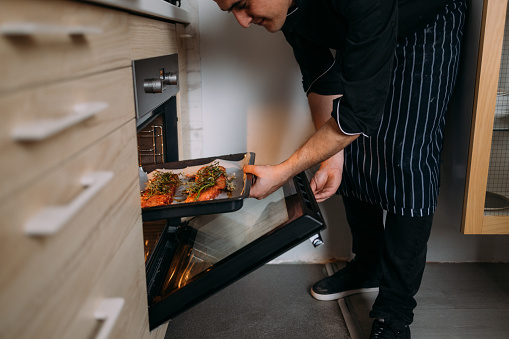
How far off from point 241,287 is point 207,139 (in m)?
0.64

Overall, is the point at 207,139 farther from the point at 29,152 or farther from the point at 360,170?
the point at 29,152

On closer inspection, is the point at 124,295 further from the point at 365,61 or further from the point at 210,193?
the point at 365,61

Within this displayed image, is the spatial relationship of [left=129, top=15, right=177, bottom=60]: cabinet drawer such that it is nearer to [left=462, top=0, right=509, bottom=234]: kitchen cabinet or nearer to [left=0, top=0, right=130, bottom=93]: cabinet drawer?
[left=0, top=0, right=130, bottom=93]: cabinet drawer

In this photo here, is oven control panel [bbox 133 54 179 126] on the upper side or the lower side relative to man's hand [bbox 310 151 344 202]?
upper

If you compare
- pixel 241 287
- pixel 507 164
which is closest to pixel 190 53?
pixel 241 287

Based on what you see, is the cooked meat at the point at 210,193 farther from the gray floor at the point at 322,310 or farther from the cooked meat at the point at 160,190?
the gray floor at the point at 322,310

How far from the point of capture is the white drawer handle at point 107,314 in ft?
2.04

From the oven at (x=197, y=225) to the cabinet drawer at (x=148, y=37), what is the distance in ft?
0.07

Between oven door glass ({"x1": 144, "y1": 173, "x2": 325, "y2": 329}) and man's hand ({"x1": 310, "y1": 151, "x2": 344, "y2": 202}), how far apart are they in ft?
1.28

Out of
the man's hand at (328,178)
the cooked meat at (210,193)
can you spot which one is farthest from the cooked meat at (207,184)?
the man's hand at (328,178)

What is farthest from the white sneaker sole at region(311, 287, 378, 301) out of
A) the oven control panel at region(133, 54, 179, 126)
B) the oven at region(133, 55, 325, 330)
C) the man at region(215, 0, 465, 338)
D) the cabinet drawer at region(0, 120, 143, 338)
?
the cabinet drawer at region(0, 120, 143, 338)

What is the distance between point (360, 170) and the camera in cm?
152

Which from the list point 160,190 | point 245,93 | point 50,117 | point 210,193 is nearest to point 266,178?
point 210,193

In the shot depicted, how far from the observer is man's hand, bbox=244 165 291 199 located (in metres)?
1.15
